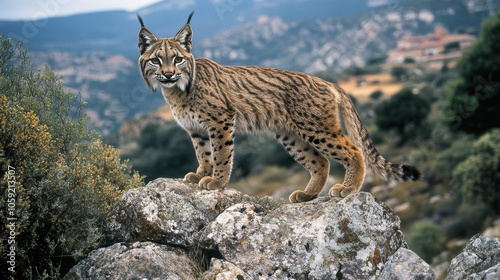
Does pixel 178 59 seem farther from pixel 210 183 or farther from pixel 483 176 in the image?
→ pixel 483 176

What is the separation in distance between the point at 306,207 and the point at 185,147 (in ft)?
151

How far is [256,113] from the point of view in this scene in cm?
999

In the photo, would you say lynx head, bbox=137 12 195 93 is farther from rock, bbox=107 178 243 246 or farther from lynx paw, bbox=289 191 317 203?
lynx paw, bbox=289 191 317 203

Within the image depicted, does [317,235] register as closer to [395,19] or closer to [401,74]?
[401,74]

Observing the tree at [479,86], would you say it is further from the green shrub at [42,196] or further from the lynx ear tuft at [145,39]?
the green shrub at [42,196]

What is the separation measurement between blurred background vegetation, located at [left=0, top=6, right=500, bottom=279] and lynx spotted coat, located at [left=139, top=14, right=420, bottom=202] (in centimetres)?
201

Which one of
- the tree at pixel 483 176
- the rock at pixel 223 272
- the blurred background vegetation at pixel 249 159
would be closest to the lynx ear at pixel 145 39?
the blurred background vegetation at pixel 249 159

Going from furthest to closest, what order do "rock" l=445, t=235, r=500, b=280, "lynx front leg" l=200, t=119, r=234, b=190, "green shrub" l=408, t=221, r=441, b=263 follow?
1. "green shrub" l=408, t=221, r=441, b=263
2. "lynx front leg" l=200, t=119, r=234, b=190
3. "rock" l=445, t=235, r=500, b=280

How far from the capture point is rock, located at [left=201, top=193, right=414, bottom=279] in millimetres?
7555

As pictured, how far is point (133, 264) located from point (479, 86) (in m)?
47.6

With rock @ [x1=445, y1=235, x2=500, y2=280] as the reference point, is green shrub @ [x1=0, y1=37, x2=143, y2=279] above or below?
above

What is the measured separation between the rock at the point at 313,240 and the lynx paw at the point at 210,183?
47.9 inches

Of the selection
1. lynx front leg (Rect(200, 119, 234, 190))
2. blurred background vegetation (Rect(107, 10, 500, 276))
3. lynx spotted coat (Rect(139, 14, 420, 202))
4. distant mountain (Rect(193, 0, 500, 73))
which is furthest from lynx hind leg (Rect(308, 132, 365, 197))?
distant mountain (Rect(193, 0, 500, 73))

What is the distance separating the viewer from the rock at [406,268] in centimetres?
723
